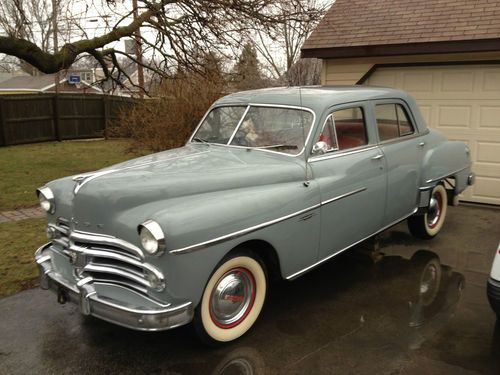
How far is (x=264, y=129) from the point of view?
4418mm

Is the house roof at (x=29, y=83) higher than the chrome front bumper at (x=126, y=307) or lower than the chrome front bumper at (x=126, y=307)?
higher

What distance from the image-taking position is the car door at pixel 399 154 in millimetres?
4926

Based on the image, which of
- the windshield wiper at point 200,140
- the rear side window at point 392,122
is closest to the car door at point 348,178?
the rear side window at point 392,122

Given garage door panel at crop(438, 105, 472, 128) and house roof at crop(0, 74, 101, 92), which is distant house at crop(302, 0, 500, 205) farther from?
house roof at crop(0, 74, 101, 92)

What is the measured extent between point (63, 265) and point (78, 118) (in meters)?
16.9

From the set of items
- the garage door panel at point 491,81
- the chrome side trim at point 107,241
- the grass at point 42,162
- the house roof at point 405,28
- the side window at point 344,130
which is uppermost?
the house roof at point 405,28

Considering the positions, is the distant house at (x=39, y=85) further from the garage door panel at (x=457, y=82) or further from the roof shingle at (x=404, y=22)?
the garage door panel at (x=457, y=82)

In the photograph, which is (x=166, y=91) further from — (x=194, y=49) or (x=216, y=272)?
(x=216, y=272)

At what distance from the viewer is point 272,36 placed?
1048cm

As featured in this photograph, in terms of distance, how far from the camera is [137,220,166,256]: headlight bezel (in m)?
2.87

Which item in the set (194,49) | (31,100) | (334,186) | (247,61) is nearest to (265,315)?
(334,186)

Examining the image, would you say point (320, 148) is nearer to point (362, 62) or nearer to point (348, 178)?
point (348, 178)

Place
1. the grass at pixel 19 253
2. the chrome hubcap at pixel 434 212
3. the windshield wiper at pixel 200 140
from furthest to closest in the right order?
the chrome hubcap at pixel 434 212 → the windshield wiper at pixel 200 140 → the grass at pixel 19 253

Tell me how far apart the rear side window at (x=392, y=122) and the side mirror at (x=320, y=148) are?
103cm
